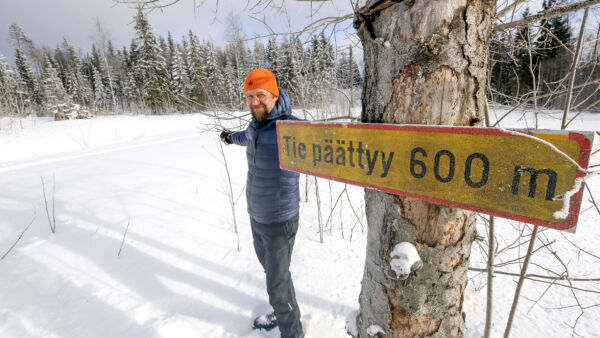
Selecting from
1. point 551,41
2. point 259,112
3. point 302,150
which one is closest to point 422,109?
point 302,150

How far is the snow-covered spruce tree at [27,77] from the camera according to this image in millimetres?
26891

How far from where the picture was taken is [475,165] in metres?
0.59

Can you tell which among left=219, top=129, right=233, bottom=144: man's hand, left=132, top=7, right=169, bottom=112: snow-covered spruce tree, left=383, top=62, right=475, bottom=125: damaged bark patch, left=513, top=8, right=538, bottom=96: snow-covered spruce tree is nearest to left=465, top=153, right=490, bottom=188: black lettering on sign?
left=383, top=62, right=475, bottom=125: damaged bark patch

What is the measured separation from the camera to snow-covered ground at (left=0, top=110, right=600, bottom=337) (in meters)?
1.92

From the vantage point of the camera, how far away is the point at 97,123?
1212cm

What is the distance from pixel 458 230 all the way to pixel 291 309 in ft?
4.58

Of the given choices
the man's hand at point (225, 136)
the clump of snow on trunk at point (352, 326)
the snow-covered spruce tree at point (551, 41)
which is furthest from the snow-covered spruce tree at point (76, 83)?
the snow-covered spruce tree at point (551, 41)

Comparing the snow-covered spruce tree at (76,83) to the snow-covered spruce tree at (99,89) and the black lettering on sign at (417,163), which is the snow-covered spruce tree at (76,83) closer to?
the snow-covered spruce tree at (99,89)

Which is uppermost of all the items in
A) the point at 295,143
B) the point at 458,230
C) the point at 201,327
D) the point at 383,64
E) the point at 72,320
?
the point at 383,64

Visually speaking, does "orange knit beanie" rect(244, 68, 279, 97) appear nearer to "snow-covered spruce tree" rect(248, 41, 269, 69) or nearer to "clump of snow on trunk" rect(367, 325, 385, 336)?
"snow-covered spruce tree" rect(248, 41, 269, 69)

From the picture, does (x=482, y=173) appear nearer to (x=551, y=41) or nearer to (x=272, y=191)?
(x=272, y=191)

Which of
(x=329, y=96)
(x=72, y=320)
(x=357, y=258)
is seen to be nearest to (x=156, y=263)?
(x=72, y=320)

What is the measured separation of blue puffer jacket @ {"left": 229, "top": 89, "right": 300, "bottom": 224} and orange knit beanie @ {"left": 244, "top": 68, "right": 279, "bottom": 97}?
9 centimetres

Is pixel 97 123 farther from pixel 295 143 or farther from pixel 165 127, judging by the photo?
pixel 295 143
